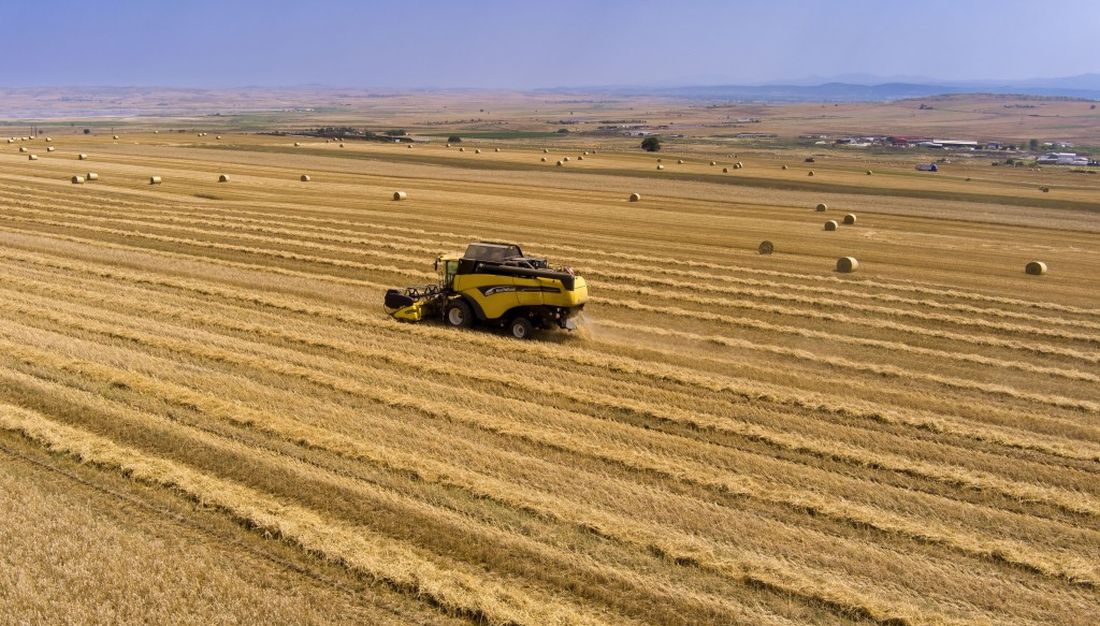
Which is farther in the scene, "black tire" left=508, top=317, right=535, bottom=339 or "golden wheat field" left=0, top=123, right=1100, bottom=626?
"black tire" left=508, top=317, right=535, bottom=339

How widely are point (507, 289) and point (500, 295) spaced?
0.82 ft

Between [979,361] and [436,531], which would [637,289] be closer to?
[979,361]

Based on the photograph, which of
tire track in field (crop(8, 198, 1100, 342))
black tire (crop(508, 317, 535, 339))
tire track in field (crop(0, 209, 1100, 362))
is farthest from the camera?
tire track in field (crop(8, 198, 1100, 342))

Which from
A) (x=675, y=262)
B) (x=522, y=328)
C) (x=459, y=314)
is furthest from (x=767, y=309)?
(x=459, y=314)

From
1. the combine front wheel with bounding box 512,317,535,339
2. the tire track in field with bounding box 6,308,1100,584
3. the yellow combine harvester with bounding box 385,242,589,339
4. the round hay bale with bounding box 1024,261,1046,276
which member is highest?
the yellow combine harvester with bounding box 385,242,589,339

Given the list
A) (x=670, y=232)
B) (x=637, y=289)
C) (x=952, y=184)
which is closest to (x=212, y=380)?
(x=637, y=289)

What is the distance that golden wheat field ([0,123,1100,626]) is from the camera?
8.96 meters

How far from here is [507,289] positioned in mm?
17688

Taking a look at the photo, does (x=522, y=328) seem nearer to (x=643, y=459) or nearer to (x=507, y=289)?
(x=507, y=289)

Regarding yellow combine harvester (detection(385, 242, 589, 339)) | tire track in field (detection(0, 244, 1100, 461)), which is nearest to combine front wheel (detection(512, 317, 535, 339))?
yellow combine harvester (detection(385, 242, 589, 339))

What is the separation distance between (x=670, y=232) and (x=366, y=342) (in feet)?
61.0

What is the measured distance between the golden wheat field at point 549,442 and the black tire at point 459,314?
52 centimetres

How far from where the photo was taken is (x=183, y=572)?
352 inches

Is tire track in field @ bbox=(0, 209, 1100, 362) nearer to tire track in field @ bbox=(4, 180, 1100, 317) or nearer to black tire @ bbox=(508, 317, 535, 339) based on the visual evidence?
tire track in field @ bbox=(4, 180, 1100, 317)
